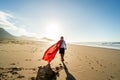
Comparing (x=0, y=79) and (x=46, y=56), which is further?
(x=46, y=56)

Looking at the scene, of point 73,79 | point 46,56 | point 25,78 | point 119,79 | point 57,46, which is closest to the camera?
point 25,78

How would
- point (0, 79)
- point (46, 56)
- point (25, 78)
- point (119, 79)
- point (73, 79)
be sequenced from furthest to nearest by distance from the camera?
point (46, 56) < point (119, 79) < point (73, 79) < point (25, 78) < point (0, 79)

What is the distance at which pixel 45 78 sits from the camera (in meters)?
6.10

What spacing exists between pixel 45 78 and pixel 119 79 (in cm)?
409

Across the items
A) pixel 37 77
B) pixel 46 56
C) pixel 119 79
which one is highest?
pixel 46 56

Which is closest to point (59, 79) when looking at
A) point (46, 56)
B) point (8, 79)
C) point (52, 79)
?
point (52, 79)

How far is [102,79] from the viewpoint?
22.3 ft

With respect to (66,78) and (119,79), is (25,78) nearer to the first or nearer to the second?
(66,78)

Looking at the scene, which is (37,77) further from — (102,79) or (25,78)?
(102,79)

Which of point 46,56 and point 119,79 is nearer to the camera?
point 119,79

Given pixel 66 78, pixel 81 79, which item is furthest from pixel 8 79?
pixel 81 79

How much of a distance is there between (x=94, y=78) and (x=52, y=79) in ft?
7.65

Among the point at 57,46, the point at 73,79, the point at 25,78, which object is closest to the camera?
the point at 25,78

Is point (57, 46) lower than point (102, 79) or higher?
higher
